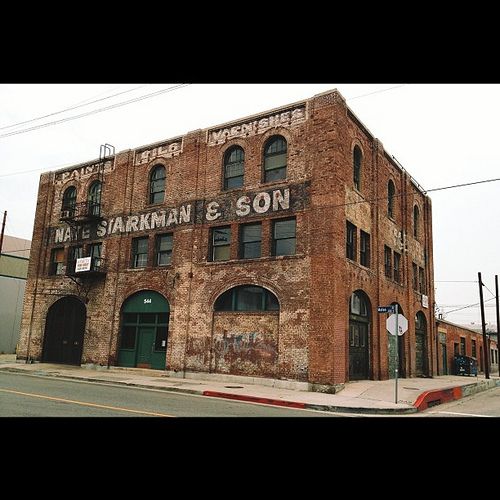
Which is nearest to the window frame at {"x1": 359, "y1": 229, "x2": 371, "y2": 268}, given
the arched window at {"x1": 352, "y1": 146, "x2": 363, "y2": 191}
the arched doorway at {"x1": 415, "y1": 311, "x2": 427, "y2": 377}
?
the arched window at {"x1": 352, "y1": 146, "x2": 363, "y2": 191}

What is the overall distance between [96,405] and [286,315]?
8.70m

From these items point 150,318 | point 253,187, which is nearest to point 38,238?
point 150,318

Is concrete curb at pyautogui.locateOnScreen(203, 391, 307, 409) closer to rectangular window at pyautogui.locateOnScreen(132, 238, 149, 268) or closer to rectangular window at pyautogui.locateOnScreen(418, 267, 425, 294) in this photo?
rectangular window at pyautogui.locateOnScreen(132, 238, 149, 268)

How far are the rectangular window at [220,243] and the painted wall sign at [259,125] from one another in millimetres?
3955

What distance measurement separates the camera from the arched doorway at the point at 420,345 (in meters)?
27.8

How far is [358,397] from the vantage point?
1644cm

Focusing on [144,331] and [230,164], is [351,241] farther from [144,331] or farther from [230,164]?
[144,331]

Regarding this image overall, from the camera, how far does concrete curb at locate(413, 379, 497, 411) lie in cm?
1588

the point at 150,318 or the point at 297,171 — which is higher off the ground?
the point at 297,171

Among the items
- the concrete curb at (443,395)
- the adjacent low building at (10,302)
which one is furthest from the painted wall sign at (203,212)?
the adjacent low building at (10,302)

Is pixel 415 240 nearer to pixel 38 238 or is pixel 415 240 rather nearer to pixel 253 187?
pixel 253 187

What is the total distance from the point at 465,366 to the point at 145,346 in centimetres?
2232
